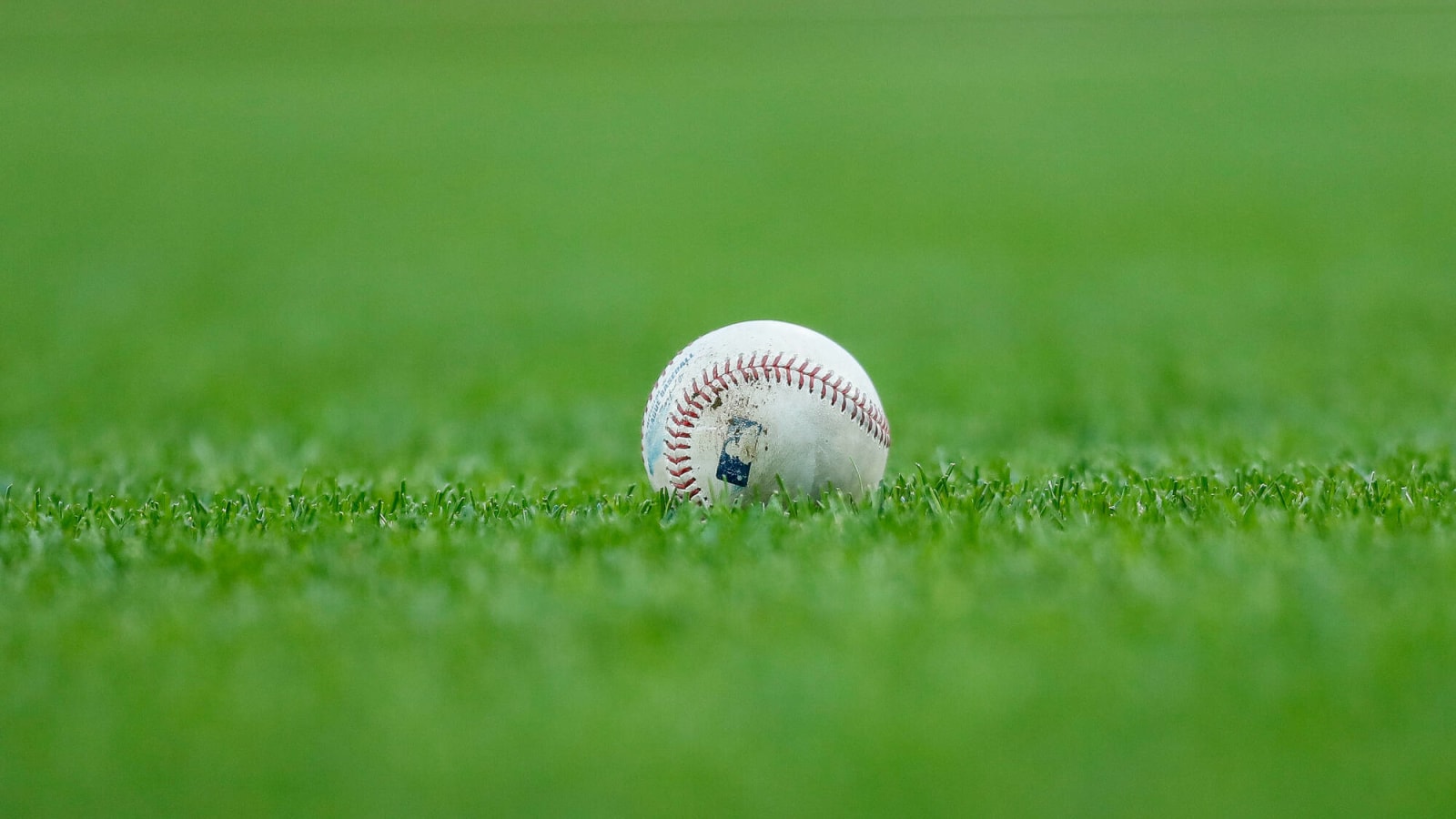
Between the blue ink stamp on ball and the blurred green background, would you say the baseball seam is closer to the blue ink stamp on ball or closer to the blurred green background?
the blue ink stamp on ball

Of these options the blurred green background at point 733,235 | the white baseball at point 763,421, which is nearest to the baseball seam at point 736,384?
the white baseball at point 763,421

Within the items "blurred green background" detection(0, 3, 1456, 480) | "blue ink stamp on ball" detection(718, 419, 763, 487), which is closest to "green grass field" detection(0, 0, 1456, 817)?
"blurred green background" detection(0, 3, 1456, 480)

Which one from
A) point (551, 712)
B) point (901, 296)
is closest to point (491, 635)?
point (551, 712)

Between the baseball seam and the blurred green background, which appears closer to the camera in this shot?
the baseball seam

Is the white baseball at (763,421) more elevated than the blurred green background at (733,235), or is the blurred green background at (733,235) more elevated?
the blurred green background at (733,235)

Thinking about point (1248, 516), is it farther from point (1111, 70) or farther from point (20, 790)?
point (1111, 70)

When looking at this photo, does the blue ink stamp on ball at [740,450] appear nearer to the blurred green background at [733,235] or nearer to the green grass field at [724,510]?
the green grass field at [724,510]

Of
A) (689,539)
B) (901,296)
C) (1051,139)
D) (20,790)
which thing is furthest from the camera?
(1051,139)
